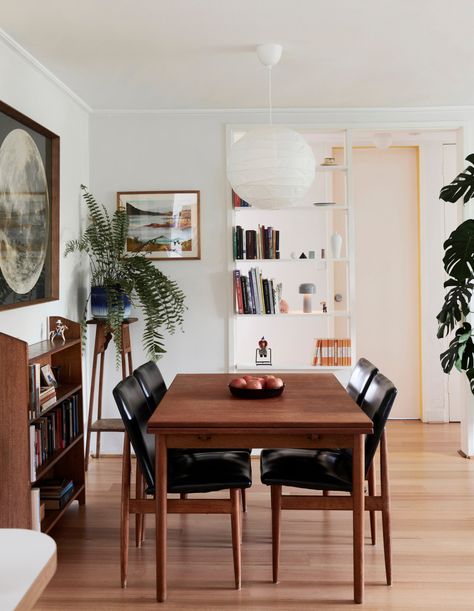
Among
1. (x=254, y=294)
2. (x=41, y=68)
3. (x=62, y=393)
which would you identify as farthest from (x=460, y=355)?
(x=41, y=68)

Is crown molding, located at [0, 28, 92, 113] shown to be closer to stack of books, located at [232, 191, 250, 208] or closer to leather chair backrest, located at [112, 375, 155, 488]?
stack of books, located at [232, 191, 250, 208]

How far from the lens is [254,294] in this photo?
529 cm

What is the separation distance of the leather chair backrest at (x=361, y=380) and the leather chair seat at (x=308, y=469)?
12.2 inches

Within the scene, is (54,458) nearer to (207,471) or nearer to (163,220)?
(207,471)

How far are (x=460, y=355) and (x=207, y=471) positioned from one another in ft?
6.89

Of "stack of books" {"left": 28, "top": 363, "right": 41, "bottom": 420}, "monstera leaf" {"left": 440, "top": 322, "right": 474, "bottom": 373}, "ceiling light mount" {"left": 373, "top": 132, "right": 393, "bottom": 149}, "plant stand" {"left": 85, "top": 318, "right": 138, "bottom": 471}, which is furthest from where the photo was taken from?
"ceiling light mount" {"left": 373, "top": 132, "right": 393, "bottom": 149}

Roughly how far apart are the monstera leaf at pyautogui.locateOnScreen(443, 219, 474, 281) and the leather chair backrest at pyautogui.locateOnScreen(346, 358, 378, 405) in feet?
3.20

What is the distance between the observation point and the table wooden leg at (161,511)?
2938 mm

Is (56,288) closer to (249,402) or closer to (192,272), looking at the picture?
(192,272)

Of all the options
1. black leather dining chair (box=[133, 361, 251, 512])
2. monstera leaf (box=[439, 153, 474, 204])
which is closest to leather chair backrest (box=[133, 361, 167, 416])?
black leather dining chair (box=[133, 361, 251, 512])

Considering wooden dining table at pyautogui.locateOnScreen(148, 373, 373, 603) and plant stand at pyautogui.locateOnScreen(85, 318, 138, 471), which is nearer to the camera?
wooden dining table at pyautogui.locateOnScreen(148, 373, 373, 603)

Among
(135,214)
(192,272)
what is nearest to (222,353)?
(192,272)

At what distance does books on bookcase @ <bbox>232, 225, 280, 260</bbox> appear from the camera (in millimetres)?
5262

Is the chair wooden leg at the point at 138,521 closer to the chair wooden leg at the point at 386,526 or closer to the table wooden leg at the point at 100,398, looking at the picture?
the chair wooden leg at the point at 386,526
